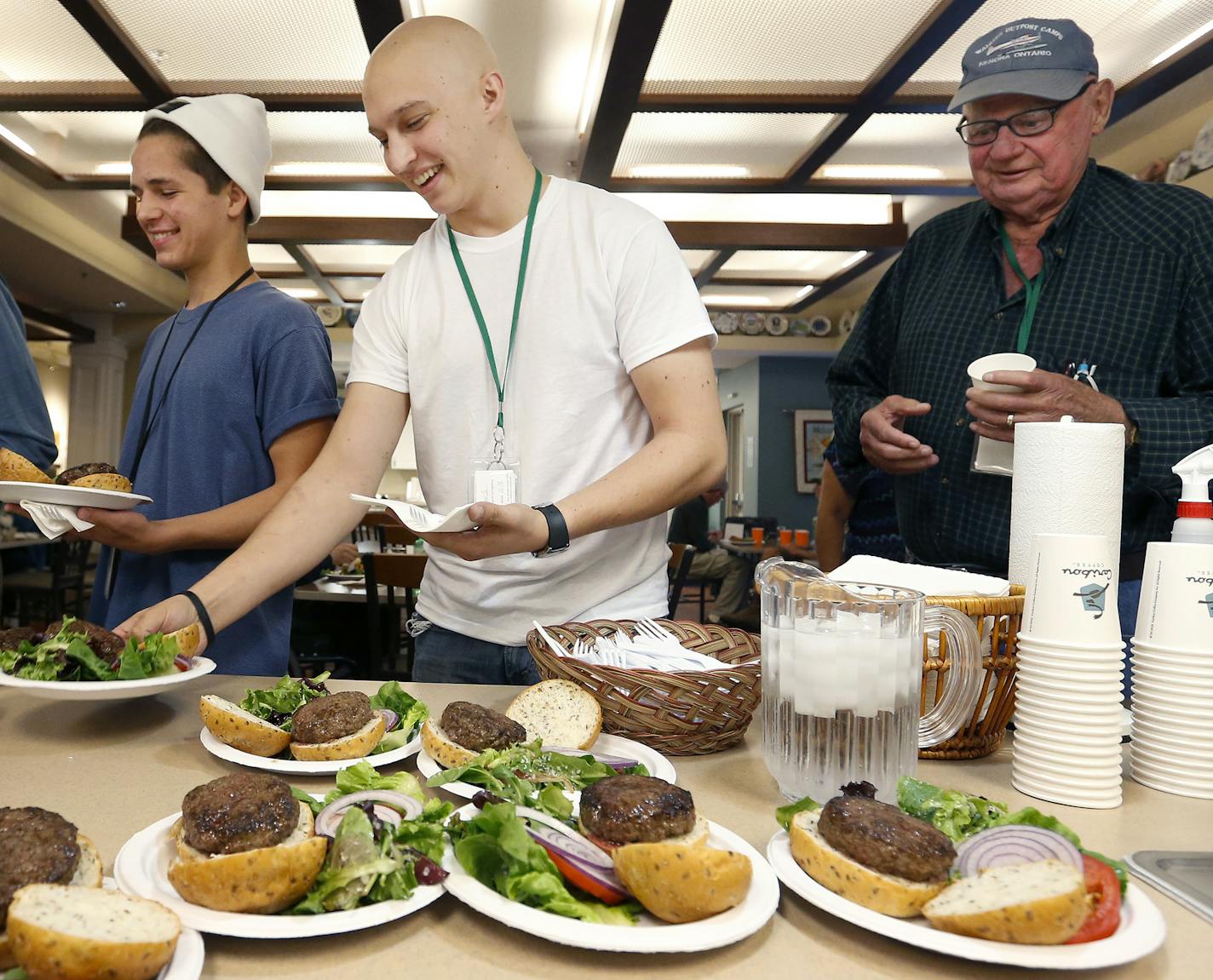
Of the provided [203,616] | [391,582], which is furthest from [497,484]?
[391,582]

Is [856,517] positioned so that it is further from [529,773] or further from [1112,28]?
[1112,28]

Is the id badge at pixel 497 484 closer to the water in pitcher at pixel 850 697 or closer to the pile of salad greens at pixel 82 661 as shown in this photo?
the pile of salad greens at pixel 82 661

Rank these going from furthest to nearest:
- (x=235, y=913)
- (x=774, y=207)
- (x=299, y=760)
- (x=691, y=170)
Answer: (x=774, y=207) → (x=691, y=170) → (x=299, y=760) → (x=235, y=913)

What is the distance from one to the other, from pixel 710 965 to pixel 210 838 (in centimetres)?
38

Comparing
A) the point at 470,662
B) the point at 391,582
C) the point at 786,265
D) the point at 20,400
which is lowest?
the point at 391,582

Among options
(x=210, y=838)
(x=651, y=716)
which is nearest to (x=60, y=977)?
(x=210, y=838)

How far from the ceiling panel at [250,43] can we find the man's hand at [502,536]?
3.80 meters

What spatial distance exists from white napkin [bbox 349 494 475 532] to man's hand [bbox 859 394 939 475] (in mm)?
841

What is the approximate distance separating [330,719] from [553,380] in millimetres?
778

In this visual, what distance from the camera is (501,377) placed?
1.64 metres

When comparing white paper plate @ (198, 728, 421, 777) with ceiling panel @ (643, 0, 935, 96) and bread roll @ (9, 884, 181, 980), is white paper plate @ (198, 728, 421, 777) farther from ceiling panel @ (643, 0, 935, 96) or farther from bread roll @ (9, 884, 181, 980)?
ceiling panel @ (643, 0, 935, 96)

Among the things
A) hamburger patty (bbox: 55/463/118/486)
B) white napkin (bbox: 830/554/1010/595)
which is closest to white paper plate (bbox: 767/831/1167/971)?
white napkin (bbox: 830/554/1010/595)

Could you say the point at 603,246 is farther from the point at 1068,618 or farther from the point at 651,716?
the point at 1068,618

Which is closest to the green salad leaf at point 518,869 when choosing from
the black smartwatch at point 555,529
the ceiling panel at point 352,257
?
the black smartwatch at point 555,529
